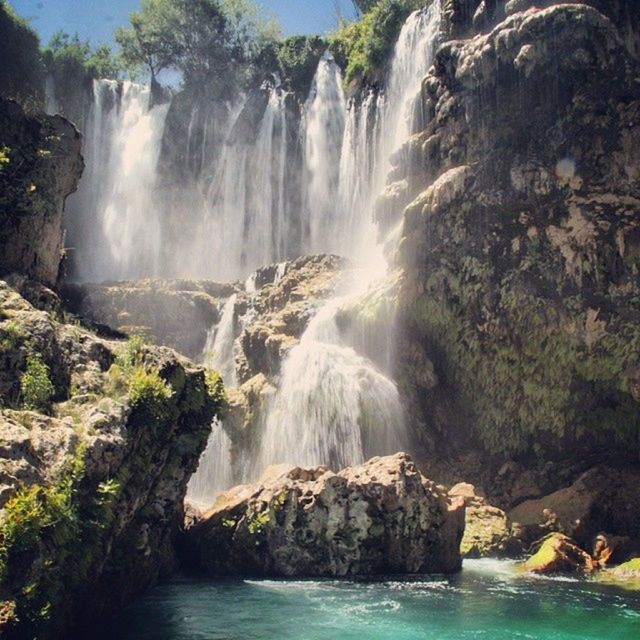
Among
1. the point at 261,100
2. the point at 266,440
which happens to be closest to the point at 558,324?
the point at 266,440

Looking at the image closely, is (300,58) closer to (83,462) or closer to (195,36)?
(195,36)

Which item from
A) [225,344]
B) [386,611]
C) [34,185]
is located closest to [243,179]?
[225,344]

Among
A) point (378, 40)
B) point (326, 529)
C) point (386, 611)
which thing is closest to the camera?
point (386, 611)

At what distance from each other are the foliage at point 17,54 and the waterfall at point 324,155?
626 inches

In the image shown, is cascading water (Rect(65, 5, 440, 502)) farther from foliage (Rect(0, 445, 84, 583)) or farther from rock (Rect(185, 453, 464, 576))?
foliage (Rect(0, 445, 84, 583))

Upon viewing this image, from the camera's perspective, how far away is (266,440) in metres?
23.2

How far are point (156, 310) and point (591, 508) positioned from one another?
20687 millimetres

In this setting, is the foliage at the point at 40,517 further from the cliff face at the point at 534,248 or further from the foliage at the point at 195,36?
the foliage at the point at 195,36

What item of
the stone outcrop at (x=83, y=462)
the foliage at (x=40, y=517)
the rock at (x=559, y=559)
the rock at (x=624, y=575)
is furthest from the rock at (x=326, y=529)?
the foliage at (x=40, y=517)

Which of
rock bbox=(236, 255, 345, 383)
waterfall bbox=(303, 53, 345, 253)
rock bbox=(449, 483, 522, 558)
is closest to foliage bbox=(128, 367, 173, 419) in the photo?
rock bbox=(449, 483, 522, 558)

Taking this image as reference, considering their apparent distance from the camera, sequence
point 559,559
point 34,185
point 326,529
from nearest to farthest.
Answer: point 326,529 → point 559,559 → point 34,185

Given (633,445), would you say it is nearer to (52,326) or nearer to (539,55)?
(539,55)

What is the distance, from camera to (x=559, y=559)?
15430 millimetres

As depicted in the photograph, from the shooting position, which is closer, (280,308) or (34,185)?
(34,185)
